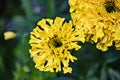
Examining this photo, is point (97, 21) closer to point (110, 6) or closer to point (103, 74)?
point (110, 6)

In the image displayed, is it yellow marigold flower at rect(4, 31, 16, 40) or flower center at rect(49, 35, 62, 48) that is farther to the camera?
yellow marigold flower at rect(4, 31, 16, 40)

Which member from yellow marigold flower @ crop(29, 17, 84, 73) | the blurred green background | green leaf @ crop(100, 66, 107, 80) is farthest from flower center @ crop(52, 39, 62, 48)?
green leaf @ crop(100, 66, 107, 80)

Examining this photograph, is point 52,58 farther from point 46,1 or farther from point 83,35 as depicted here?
point 46,1

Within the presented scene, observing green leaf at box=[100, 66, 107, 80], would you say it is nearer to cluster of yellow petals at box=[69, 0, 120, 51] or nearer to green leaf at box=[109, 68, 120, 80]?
green leaf at box=[109, 68, 120, 80]

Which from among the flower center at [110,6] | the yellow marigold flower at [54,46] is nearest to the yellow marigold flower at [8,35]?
the yellow marigold flower at [54,46]

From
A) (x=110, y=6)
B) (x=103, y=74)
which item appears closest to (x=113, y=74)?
(x=103, y=74)

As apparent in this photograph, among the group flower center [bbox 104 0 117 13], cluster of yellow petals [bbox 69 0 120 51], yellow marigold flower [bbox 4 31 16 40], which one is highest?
yellow marigold flower [bbox 4 31 16 40]

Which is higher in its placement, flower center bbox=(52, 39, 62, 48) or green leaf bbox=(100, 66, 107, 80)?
flower center bbox=(52, 39, 62, 48)

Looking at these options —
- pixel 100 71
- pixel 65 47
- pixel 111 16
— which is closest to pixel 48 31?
pixel 65 47
